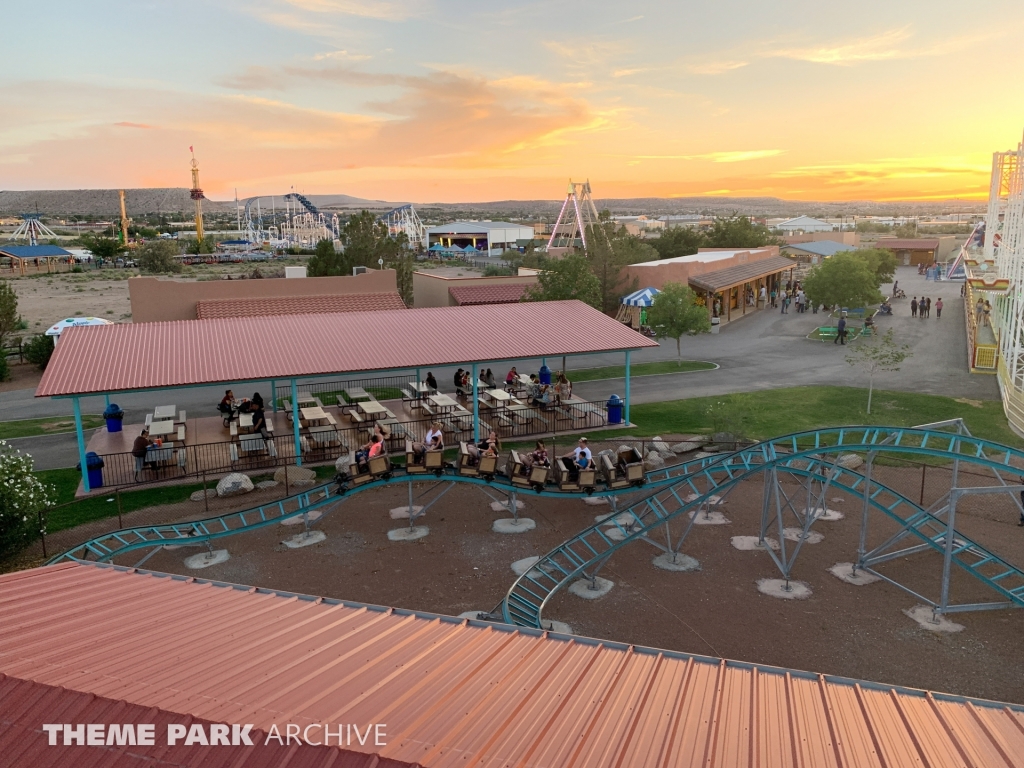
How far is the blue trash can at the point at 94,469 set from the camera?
1814cm

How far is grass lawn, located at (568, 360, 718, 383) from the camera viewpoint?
31.4 m

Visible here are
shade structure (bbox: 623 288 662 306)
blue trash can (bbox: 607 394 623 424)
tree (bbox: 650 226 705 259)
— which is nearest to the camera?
blue trash can (bbox: 607 394 623 424)

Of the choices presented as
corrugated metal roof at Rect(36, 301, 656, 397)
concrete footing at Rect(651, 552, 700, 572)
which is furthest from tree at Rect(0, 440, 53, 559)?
concrete footing at Rect(651, 552, 700, 572)

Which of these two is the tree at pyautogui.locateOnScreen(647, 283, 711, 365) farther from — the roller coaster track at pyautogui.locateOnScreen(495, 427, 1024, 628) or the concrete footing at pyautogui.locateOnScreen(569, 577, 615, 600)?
the concrete footing at pyautogui.locateOnScreen(569, 577, 615, 600)

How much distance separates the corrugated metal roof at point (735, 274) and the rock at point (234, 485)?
32.1m

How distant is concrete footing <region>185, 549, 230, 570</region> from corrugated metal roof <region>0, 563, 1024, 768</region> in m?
6.62

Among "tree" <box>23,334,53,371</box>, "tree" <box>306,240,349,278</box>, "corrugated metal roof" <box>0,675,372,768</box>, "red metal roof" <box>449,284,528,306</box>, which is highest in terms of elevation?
"tree" <box>306,240,349,278</box>

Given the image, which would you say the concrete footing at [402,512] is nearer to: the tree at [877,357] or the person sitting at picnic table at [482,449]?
the person sitting at picnic table at [482,449]

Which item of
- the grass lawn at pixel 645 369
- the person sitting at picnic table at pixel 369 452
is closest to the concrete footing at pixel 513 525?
the person sitting at picnic table at pixel 369 452

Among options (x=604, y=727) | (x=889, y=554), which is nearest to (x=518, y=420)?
(x=889, y=554)

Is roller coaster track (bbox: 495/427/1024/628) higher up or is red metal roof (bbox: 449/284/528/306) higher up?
red metal roof (bbox: 449/284/528/306)

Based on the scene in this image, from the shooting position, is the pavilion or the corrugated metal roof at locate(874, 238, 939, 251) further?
the corrugated metal roof at locate(874, 238, 939, 251)

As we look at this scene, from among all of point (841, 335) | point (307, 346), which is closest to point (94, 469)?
point (307, 346)

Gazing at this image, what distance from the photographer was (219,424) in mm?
23875
